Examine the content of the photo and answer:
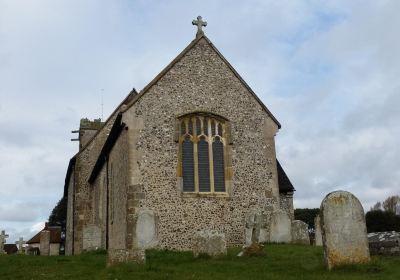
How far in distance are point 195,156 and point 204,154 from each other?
0.39m

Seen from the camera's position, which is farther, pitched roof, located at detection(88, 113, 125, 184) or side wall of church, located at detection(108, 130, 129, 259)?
pitched roof, located at detection(88, 113, 125, 184)

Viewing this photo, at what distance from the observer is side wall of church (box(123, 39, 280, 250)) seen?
1820 centimetres

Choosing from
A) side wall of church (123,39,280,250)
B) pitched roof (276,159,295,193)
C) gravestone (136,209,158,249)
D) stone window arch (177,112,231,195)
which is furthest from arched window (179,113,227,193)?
Answer: pitched roof (276,159,295,193)

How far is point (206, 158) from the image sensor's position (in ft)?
63.6

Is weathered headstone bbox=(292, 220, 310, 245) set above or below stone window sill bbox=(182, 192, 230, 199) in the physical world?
below

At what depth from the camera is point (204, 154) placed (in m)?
19.4

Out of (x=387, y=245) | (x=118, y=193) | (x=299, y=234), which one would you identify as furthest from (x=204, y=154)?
(x=387, y=245)

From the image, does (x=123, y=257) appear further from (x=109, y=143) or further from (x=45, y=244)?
(x=45, y=244)

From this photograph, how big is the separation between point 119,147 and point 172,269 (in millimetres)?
10231

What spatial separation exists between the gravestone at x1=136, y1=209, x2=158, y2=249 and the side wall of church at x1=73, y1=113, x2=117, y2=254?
13.9 m

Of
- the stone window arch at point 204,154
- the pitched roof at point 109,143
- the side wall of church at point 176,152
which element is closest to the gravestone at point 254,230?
the side wall of church at point 176,152

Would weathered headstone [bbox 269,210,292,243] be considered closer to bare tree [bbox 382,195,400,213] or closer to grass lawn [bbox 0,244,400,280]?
grass lawn [bbox 0,244,400,280]

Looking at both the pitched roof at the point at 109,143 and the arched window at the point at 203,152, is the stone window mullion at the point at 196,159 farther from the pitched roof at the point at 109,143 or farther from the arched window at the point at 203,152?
the pitched roof at the point at 109,143

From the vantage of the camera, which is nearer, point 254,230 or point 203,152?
point 254,230
